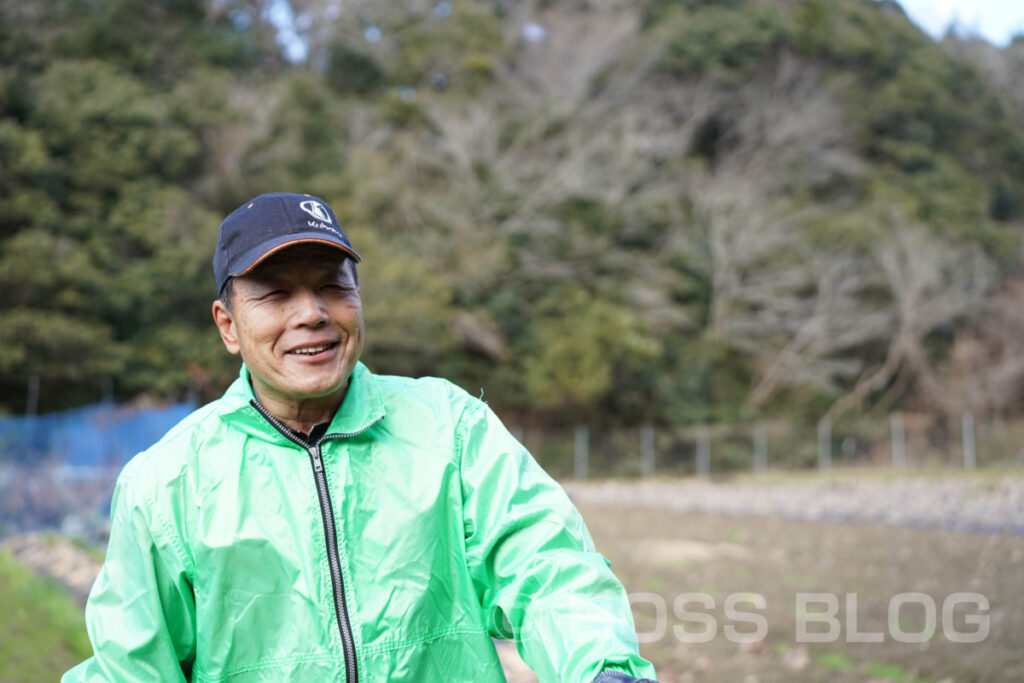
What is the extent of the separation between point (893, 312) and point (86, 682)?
25137 mm

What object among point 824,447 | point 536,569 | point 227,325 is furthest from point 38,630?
point 824,447

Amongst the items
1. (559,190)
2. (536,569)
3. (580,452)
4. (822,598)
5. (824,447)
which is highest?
(559,190)

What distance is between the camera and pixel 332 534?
5.63 feet

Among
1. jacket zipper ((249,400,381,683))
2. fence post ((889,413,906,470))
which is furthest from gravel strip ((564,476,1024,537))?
jacket zipper ((249,400,381,683))

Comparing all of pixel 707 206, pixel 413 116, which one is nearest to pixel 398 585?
pixel 413 116

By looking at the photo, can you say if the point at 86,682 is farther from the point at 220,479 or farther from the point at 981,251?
the point at 981,251

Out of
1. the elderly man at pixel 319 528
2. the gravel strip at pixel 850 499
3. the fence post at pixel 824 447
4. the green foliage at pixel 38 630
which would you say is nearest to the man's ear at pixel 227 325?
the elderly man at pixel 319 528

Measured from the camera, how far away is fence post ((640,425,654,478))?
21.9 metres

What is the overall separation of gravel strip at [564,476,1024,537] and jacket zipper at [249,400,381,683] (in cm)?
702

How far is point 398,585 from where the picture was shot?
67.8 inches

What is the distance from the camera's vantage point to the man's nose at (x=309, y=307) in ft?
5.92

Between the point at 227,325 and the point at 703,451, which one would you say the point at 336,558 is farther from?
the point at 703,451

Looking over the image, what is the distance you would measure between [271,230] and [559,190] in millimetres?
21094

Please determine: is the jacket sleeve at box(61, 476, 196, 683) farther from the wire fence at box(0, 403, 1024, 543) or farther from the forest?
the wire fence at box(0, 403, 1024, 543)
